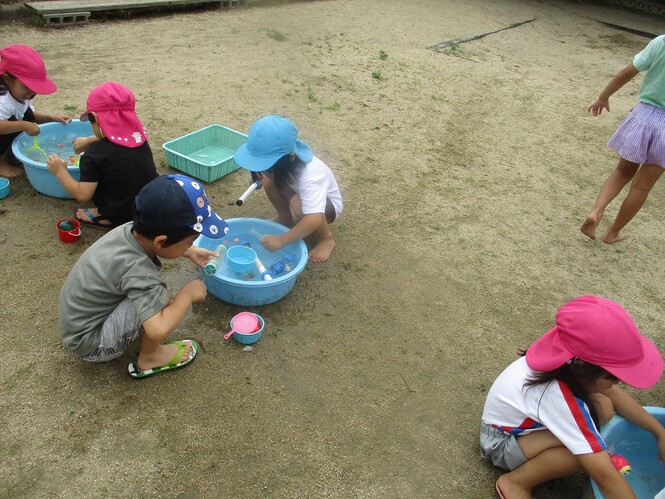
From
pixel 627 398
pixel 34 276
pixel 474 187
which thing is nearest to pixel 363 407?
pixel 627 398

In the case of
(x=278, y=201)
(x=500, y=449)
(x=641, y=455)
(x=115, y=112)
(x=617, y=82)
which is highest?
(x=617, y=82)

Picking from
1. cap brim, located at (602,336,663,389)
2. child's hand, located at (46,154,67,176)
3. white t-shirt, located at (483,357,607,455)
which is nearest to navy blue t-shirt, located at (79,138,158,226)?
→ child's hand, located at (46,154,67,176)

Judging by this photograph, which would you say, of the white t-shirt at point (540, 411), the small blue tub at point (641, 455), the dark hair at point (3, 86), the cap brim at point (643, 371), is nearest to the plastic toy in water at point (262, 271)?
the white t-shirt at point (540, 411)

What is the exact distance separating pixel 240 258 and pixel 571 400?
5.52ft

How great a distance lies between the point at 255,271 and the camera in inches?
107

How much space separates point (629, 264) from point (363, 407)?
7.18 ft

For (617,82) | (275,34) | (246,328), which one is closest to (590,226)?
(617,82)

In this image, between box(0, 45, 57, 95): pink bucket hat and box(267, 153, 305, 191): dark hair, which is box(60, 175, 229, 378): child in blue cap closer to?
box(267, 153, 305, 191): dark hair

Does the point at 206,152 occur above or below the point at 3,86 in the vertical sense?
below

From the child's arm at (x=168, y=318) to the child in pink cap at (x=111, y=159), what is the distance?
97 cm

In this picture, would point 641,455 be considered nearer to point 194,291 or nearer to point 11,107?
point 194,291

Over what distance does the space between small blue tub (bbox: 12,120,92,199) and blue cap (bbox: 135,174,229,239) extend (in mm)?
1133

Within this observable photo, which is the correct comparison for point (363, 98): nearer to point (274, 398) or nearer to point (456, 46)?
point (456, 46)

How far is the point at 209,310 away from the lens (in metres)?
2.52
